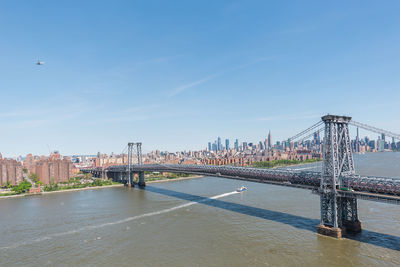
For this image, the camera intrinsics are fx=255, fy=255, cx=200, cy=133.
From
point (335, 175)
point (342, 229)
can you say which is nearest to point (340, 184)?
point (335, 175)

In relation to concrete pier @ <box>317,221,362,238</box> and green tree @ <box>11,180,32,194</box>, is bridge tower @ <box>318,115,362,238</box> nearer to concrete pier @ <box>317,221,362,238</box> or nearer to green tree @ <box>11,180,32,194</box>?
concrete pier @ <box>317,221,362,238</box>

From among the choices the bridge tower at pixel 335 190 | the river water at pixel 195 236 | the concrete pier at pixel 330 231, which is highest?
the bridge tower at pixel 335 190

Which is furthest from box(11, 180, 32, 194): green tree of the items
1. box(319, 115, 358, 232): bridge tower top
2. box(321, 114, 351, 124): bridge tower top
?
box(321, 114, 351, 124): bridge tower top

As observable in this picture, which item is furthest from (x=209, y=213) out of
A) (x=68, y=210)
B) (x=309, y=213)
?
(x=68, y=210)

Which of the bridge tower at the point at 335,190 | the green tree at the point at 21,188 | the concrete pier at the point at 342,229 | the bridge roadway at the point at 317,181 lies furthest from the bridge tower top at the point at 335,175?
the green tree at the point at 21,188

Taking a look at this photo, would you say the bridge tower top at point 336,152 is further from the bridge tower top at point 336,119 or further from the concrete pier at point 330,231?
the concrete pier at point 330,231

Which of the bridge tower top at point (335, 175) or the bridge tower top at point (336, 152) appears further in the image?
the bridge tower top at point (336, 152)

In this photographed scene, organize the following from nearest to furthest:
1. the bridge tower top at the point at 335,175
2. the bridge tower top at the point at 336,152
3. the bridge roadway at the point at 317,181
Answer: the bridge roadway at the point at 317,181, the bridge tower top at the point at 335,175, the bridge tower top at the point at 336,152

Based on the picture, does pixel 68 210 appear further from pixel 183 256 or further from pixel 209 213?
pixel 183 256
